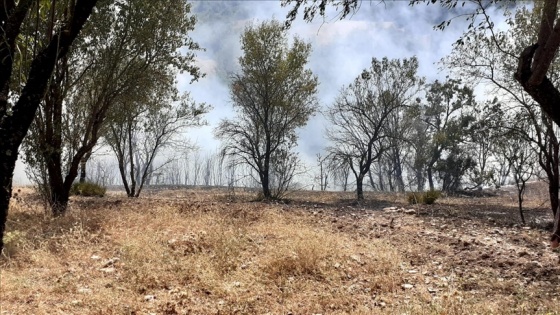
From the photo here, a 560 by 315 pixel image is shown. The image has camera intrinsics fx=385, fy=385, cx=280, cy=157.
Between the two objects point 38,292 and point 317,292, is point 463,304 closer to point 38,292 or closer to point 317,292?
point 317,292

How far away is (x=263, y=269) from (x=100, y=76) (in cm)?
898

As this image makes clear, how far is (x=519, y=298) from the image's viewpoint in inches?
187

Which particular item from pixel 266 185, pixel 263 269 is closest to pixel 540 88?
pixel 263 269

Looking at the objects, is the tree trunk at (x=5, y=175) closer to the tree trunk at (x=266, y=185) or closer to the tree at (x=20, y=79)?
the tree at (x=20, y=79)

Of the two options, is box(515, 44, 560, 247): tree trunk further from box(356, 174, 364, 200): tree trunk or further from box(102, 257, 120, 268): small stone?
box(356, 174, 364, 200): tree trunk

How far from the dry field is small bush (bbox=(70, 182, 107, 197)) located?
869cm

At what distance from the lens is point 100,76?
1167 centimetres

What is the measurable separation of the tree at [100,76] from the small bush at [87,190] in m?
5.64

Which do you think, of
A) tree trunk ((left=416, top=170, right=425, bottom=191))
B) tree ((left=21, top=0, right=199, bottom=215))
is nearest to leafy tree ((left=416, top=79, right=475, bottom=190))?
tree trunk ((left=416, top=170, right=425, bottom=191))

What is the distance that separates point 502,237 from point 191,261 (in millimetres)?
6838

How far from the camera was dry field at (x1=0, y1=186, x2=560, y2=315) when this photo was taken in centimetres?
448

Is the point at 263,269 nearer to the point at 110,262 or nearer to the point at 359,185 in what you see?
the point at 110,262

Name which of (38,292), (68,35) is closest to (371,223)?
(38,292)

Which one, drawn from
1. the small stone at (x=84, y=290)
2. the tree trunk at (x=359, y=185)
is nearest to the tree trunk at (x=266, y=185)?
the tree trunk at (x=359, y=185)
